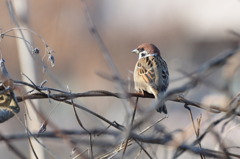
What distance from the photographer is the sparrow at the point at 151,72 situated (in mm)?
3766

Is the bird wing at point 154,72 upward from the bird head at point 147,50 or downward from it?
downward

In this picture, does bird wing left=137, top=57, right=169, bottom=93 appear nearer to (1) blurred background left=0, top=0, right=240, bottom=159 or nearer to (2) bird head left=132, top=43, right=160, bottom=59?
(2) bird head left=132, top=43, right=160, bottom=59

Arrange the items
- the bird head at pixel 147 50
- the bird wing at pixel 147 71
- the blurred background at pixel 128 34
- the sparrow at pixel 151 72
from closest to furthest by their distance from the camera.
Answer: the sparrow at pixel 151 72
the bird wing at pixel 147 71
the bird head at pixel 147 50
the blurred background at pixel 128 34

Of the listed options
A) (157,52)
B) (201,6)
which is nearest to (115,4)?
(201,6)

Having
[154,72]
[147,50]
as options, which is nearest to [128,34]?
[147,50]

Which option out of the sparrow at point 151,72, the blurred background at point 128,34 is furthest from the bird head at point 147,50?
the blurred background at point 128,34

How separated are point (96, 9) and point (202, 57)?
415 centimetres

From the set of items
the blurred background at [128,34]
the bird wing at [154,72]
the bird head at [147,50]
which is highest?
the bird head at [147,50]

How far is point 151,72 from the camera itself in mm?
4035

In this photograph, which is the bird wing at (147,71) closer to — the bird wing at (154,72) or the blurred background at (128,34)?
the bird wing at (154,72)

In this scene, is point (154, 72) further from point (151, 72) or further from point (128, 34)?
point (128, 34)

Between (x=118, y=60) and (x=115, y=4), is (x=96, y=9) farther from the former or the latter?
(x=118, y=60)

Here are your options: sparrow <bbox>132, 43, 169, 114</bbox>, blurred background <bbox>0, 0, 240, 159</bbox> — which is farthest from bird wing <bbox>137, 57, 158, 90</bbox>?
blurred background <bbox>0, 0, 240, 159</bbox>

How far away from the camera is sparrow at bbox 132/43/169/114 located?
3766 millimetres
